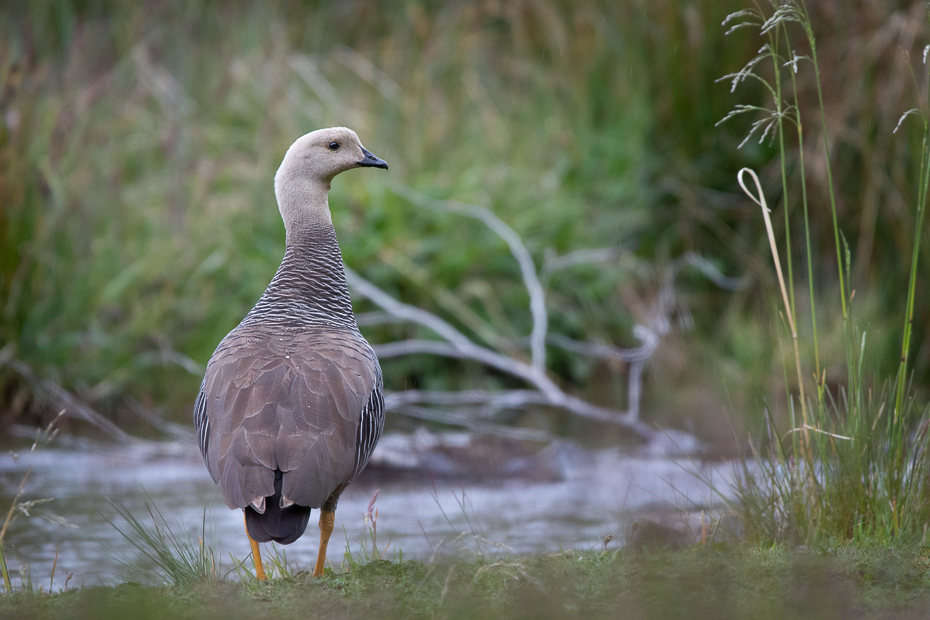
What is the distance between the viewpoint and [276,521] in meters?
3.30

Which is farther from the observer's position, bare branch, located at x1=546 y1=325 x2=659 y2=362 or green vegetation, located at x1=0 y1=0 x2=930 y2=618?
green vegetation, located at x1=0 y1=0 x2=930 y2=618

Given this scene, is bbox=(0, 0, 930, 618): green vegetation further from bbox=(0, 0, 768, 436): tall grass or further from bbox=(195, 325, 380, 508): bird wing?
bbox=(195, 325, 380, 508): bird wing

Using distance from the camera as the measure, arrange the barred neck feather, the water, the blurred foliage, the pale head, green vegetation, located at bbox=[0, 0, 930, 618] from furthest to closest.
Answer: the blurred foliage → green vegetation, located at bbox=[0, 0, 930, 618] → the water → the pale head → the barred neck feather

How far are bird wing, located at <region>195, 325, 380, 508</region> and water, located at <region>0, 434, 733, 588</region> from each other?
960mm

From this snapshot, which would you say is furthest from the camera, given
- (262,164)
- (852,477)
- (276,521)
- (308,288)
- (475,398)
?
(262,164)

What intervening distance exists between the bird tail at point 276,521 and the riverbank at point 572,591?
0.45 ft

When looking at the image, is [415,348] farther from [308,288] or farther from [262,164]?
[262,164]

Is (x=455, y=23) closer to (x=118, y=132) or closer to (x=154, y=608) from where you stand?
(x=118, y=132)

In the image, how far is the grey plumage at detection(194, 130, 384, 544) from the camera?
3334 mm

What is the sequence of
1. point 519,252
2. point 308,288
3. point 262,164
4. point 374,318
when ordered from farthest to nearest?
point 262,164, point 519,252, point 374,318, point 308,288

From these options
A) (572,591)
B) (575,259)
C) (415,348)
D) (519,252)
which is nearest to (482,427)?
(415,348)

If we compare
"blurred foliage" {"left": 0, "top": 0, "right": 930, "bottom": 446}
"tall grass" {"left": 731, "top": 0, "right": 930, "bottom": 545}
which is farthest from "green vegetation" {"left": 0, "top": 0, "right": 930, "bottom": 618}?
"tall grass" {"left": 731, "top": 0, "right": 930, "bottom": 545}

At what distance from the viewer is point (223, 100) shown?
890 cm

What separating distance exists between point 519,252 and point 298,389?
347 centimetres
